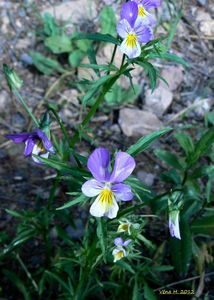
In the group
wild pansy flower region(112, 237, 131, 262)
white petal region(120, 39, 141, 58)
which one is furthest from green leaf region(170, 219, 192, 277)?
white petal region(120, 39, 141, 58)

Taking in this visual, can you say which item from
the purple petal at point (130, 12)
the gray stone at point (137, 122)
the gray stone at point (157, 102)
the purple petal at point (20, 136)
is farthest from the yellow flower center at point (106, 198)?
the gray stone at point (157, 102)

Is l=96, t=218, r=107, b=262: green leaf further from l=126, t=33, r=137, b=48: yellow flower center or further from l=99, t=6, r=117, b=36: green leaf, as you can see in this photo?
l=99, t=6, r=117, b=36: green leaf

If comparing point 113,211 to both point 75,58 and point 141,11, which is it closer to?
point 141,11

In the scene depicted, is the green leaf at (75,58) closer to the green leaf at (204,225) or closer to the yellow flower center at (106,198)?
the green leaf at (204,225)

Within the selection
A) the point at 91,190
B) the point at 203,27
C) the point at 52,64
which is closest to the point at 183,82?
the point at 203,27

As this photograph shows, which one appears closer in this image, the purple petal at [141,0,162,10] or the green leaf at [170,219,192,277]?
the purple petal at [141,0,162,10]

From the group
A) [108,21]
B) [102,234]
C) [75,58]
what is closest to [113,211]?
[102,234]
